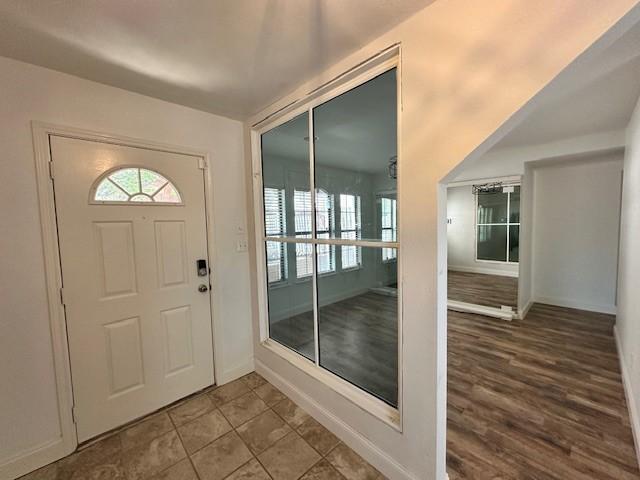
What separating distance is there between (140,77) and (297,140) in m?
1.15

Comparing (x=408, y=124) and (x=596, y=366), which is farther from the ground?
(x=408, y=124)

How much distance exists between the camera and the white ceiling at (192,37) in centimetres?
118

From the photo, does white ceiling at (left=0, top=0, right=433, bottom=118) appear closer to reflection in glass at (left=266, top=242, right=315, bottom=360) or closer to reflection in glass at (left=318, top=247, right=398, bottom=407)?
reflection in glass at (left=318, top=247, right=398, bottom=407)

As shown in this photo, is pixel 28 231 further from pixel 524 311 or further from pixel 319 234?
pixel 524 311

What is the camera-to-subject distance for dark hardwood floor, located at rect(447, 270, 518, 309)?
13.8 feet

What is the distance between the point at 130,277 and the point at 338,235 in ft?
5.35

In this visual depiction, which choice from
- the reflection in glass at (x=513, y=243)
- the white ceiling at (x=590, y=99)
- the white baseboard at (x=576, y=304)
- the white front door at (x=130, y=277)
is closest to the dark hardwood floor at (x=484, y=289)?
the reflection in glass at (x=513, y=243)

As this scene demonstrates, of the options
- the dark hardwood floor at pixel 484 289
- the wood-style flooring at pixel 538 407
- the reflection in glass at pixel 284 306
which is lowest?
the wood-style flooring at pixel 538 407

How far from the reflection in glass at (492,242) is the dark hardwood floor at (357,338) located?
168 inches

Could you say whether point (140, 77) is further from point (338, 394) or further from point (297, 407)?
point (297, 407)

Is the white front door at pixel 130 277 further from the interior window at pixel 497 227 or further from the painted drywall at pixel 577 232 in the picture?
the painted drywall at pixel 577 232

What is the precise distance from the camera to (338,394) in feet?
5.91

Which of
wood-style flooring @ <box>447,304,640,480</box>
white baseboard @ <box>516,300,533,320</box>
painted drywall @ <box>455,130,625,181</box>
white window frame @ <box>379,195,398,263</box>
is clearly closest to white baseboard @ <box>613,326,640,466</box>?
wood-style flooring @ <box>447,304,640,480</box>

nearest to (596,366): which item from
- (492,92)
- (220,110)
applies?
(492,92)
